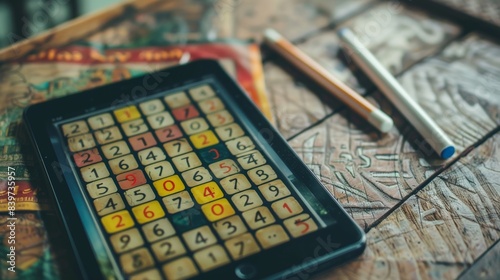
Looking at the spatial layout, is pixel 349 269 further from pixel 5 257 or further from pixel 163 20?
pixel 163 20

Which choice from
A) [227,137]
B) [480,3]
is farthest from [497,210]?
[480,3]

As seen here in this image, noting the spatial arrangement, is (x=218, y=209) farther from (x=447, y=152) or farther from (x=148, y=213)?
(x=447, y=152)

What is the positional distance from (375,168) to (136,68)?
13.3 inches

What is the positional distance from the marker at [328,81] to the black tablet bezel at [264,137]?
0.42 feet

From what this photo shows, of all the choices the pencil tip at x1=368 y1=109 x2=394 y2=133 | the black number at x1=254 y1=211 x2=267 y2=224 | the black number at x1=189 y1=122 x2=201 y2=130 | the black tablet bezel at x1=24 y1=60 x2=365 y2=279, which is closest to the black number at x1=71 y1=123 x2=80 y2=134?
the black tablet bezel at x1=24 y1=60 x2=365 y2=279

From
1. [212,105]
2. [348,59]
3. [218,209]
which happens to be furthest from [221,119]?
[348,59]

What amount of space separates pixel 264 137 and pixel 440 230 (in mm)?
198

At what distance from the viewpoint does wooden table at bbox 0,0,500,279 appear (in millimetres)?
492

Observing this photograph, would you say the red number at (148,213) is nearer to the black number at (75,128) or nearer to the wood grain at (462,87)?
the black number at (75,128)

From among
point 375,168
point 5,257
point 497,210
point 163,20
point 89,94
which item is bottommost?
point 497,210

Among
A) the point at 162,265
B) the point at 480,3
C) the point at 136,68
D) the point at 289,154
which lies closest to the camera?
the point at 162,265

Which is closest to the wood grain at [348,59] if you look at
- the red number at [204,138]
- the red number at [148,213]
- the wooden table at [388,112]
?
the wooden table at [388,112]

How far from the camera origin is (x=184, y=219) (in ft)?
1.57

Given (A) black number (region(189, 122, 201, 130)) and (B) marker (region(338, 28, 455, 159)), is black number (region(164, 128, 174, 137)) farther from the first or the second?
(B) marker (region(338, 28, 455, 159))
